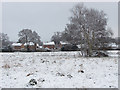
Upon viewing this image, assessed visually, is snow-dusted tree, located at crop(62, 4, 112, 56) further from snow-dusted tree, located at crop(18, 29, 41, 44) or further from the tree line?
snow-dusted tree, located at crop(18, 29, 41, 44)

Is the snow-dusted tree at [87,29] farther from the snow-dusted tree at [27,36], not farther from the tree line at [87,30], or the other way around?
the snow-dusted tree at [27,36]

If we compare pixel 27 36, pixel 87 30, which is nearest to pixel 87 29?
pixel 87 30

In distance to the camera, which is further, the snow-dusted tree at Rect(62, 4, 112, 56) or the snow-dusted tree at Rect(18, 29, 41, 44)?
the snow-dusted tree at Rect(18, 29, 41, 44)

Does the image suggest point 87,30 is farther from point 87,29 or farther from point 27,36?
point 27,36

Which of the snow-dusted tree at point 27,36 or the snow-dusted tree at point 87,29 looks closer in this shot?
the snow-dusted tree at point 87,29

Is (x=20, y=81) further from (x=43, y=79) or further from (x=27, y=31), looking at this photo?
(x=27, y=31)

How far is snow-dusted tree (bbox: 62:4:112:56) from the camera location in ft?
66.8

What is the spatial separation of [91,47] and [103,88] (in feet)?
52.3

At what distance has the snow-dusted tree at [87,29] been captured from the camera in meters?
20.4

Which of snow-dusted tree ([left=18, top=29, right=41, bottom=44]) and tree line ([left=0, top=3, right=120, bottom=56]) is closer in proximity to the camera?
tree line ([left=0, top=3, right=120, bottom=56])

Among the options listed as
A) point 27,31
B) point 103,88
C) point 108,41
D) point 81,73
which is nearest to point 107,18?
point 108,41

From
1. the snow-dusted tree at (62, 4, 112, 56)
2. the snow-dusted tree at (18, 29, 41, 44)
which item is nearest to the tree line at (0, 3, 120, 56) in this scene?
the snow-dusted tree at (62, 4, 112, 56)

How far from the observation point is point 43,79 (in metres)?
6.25

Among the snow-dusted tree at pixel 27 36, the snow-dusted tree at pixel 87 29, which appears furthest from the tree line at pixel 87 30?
the snow-dusted tree at pixel 27 36
